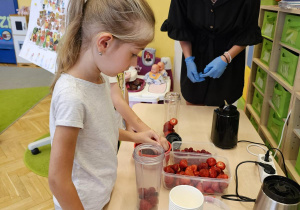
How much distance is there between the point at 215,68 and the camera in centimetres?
121

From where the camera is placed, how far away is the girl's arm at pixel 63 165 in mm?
542

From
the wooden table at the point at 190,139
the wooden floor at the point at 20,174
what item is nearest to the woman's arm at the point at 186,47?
the wooden table at the point at 190,139

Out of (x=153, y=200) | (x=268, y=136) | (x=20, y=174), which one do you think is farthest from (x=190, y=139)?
(x=20, y=174)

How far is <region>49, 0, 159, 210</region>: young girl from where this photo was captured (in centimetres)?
56

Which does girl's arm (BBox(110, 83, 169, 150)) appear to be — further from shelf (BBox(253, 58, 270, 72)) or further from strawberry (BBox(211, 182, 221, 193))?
shelf (BBox(253, 58, 270, 72))

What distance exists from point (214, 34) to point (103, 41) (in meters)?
0.82

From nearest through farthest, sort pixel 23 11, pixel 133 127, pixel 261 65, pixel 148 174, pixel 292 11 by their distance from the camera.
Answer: pixel 148 174 → pixel 133 127 → pixel 292 11 → pixel 261 65 → pixel 23 11

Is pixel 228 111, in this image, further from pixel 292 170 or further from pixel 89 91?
pixel 292 170

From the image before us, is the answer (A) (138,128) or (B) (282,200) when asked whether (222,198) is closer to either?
(B) (282,200)

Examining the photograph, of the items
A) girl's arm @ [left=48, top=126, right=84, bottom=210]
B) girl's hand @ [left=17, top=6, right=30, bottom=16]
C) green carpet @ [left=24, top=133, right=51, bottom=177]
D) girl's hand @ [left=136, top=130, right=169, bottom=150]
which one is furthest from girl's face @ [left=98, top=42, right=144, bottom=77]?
girl's hand @ [left=17, top=6, right=30, bottom=16]

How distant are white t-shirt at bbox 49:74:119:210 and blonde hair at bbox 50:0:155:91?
0.06 metres

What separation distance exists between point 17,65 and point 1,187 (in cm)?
275

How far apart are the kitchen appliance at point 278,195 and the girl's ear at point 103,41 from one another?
1.47ft

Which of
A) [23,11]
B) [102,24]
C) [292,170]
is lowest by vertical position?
[292,170]
